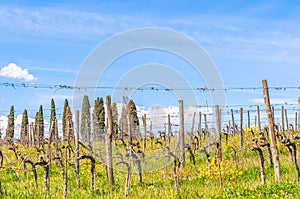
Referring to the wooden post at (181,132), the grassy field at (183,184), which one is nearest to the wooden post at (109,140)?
the grassy field at (183,184)

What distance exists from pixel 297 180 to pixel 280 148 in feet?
31.8

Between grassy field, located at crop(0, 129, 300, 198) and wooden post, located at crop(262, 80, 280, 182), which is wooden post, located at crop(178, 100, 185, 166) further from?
wooden post, located at crop(262, 80, 280, 182)

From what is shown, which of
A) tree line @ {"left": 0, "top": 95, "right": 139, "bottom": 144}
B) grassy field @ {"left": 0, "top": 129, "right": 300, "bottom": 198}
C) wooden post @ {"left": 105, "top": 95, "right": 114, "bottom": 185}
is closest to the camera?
grassy field @ {"left": 0, "top": 129, "right": 300, "bottom": 198}

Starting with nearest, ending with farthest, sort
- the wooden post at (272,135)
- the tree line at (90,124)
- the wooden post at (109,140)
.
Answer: the wooden post at (272,135) < the wooden post at (109,140) < the tree line at (90,124)

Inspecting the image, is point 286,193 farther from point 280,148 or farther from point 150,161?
point 280,148

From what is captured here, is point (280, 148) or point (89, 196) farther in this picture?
point (280, 148)

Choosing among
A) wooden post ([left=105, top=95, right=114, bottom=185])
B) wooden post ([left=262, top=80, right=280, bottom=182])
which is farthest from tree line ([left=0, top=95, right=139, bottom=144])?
wooden post ([left=262, top=80, right=280, bottom=182])

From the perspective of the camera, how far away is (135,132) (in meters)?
34.9

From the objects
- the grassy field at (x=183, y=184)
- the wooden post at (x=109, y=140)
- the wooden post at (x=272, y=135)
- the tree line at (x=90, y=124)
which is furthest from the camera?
the tree line at (x=90, y=124)

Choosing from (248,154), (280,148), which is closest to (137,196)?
(248,154)

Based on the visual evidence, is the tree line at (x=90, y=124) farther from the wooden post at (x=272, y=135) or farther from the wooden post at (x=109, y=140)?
the wooden post at (x=272, y=135)

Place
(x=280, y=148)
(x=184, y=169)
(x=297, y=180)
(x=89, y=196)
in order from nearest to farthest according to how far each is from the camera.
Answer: (x=89, y=196)
(x=297, y=180)
(x=184, y=169)
(x=280, y=148)

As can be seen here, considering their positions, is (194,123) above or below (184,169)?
above

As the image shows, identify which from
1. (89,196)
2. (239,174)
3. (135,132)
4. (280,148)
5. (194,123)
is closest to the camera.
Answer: (89,196)
